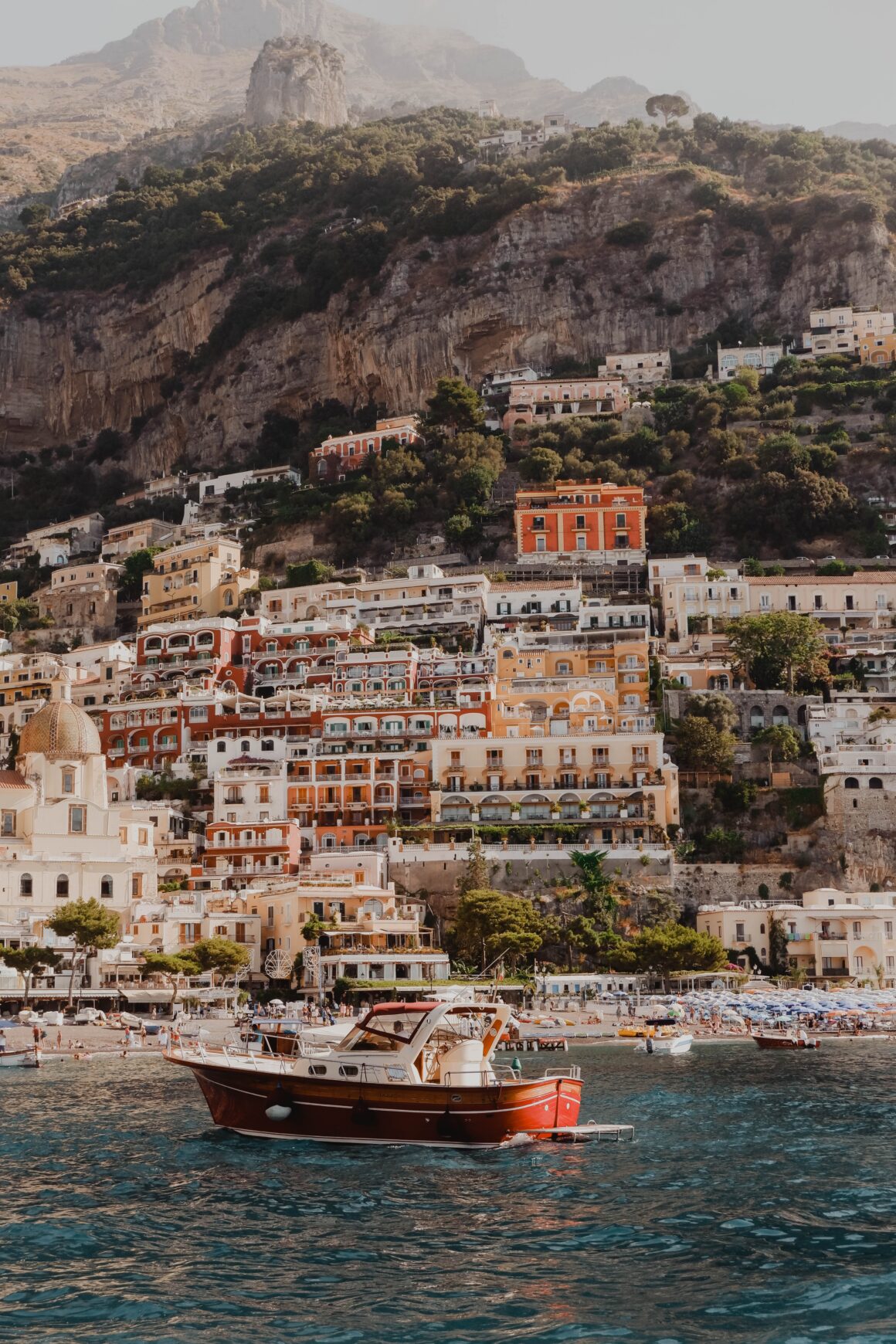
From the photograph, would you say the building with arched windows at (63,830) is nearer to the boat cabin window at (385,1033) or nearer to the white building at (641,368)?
the boat cabin window at (385,1033)

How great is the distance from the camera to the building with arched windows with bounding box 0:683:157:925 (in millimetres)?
74125

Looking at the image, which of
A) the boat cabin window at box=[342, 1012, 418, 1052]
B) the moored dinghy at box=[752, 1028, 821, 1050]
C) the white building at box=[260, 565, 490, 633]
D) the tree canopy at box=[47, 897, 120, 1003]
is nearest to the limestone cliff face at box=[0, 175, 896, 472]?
the white building at box=[260, 565, 490, 633]

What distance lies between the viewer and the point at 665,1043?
56594 mm

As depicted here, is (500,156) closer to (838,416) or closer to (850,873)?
(838,416)

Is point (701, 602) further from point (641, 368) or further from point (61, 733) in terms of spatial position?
point (641, 368)

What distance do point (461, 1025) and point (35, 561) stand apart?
107 meters

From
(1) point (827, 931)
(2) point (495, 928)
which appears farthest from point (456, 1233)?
(1) point (827, 931)

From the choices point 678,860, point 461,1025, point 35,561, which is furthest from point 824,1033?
point 35,561

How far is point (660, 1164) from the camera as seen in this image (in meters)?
31.4

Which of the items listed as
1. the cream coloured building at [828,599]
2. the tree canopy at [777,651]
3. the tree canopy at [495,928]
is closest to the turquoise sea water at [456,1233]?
the tree canopy at [495,928]

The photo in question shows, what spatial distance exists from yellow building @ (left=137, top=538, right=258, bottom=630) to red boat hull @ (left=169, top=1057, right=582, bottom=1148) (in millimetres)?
76284

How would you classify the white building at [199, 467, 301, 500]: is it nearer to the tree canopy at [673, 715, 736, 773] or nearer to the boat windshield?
the tree canopy at [673, 715, 736, 773]

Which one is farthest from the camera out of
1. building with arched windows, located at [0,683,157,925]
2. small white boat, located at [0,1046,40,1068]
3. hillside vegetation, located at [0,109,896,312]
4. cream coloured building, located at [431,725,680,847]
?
hillside vegetation, located at [0,109,896,312]

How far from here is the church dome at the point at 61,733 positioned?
80.1 meters
